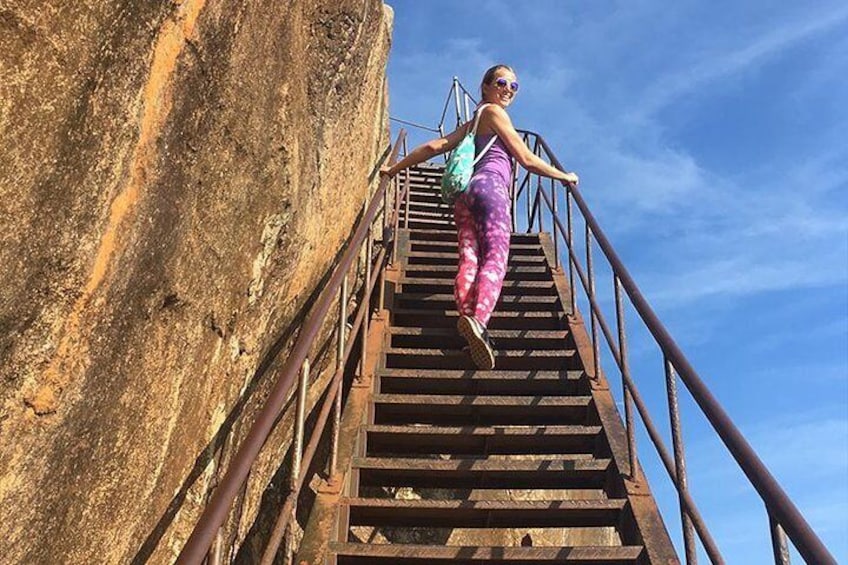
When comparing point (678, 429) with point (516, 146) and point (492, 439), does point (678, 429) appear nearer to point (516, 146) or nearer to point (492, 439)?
point (492, 439)

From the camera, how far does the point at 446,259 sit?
7219mm

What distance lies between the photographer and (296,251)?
15.0ft

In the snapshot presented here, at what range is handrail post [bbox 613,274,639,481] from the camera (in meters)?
3.83

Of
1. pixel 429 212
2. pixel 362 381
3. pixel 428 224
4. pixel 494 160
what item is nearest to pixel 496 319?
pixel 494 160

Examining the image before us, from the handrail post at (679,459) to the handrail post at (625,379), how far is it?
68 centimetres

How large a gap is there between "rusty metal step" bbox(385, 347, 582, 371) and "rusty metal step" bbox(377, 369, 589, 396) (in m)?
0.29

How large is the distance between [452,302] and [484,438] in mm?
2035

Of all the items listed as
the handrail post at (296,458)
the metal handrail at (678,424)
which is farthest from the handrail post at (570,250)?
the handrail post at (296,458)

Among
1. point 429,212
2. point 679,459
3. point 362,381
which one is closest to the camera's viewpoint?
point 679,459

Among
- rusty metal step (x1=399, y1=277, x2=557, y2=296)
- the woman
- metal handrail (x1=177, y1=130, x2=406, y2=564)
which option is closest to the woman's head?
the woman

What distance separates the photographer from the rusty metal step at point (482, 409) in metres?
4.50

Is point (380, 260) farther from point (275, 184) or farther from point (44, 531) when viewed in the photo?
point (44, 531)

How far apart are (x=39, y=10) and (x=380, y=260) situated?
142 inches

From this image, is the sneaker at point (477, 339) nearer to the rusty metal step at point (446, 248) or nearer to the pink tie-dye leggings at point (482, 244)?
the pink tie-dye leggings at point (482, 244)
